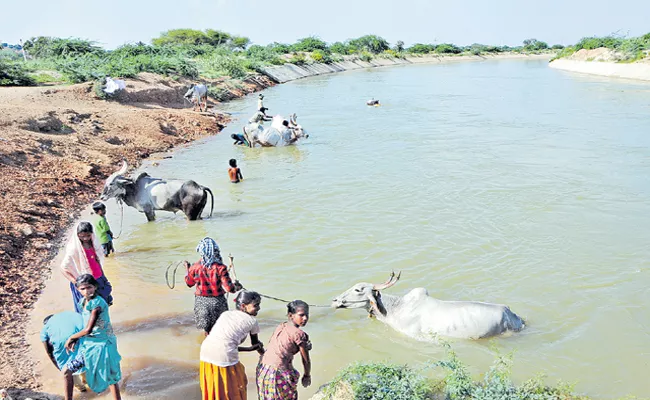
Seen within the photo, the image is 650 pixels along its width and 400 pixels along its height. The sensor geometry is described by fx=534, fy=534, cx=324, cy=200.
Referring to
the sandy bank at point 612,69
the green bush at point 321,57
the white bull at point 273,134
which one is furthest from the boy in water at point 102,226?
the green bush at point 321,57

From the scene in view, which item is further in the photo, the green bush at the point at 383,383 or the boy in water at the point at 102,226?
the boy in water at the point at 102,226

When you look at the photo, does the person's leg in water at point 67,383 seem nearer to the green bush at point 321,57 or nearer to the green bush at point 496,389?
the green bush at point 496,389

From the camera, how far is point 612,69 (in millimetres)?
44812

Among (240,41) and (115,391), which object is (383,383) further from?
(240,41)

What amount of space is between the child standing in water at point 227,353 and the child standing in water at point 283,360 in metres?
0.20

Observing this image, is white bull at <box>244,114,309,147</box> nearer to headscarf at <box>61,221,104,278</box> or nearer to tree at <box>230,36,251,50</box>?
headscarf at <box>61,221,104,278</box>

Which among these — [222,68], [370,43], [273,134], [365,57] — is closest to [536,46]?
[370,43]

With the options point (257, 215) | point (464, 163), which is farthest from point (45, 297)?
point (464, 163)

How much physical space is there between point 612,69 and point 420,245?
44292 millimetres

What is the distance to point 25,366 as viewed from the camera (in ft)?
16.8

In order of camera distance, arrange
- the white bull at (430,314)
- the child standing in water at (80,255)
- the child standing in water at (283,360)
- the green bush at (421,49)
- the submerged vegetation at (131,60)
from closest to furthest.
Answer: the child standing in water at (283,360), the child standing in water at (80,255), the white bull at (430,314), the submerged vegetation at (131,60), the green bush at (421,49)

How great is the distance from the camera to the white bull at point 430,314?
569 cm

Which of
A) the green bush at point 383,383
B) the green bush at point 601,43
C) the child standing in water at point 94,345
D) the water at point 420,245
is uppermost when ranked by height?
the green bush at point 601,43

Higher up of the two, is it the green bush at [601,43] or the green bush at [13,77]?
the green bush at [13,77]
